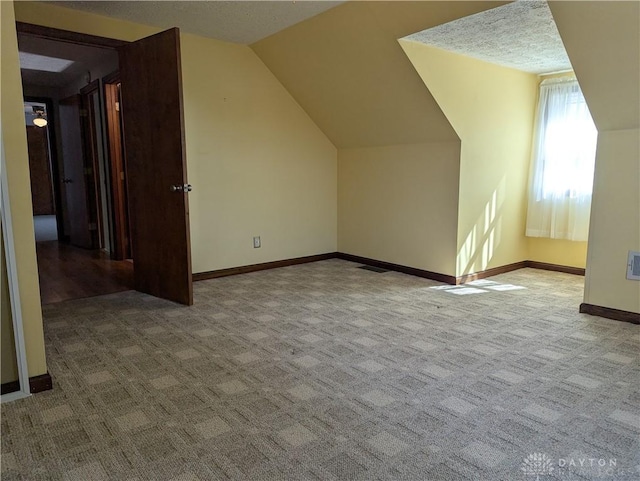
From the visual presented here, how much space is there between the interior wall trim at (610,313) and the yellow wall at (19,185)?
361cm

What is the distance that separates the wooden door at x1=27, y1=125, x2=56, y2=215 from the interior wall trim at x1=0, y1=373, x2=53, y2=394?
883cm

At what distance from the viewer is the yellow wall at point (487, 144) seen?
12.8 ft

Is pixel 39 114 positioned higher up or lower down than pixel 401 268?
higher up

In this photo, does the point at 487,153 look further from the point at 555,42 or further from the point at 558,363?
the point at 558,363

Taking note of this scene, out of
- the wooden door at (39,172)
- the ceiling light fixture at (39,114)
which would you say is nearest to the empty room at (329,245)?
the ceiling light fixture at (39,114)

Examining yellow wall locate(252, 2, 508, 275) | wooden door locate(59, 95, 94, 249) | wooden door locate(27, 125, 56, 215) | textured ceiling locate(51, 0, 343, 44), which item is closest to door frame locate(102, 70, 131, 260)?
wooden door locate(59, 95, 94, 249)

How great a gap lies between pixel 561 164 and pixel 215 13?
3.60 meters

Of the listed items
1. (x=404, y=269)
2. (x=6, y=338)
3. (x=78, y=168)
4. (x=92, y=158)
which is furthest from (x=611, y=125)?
(x=78, y=168)

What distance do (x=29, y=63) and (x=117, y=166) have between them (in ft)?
5.50

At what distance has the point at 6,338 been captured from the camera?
2.13 metres

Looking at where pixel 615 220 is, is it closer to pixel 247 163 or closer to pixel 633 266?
pixel 633 266

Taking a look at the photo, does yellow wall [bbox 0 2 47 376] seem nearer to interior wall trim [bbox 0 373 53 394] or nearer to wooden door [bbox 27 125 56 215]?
interior wall trim [bbox 0 373 53 394]

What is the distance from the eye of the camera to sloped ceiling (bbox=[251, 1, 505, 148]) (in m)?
3.26

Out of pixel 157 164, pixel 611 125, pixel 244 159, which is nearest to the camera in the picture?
pixel 611 125
